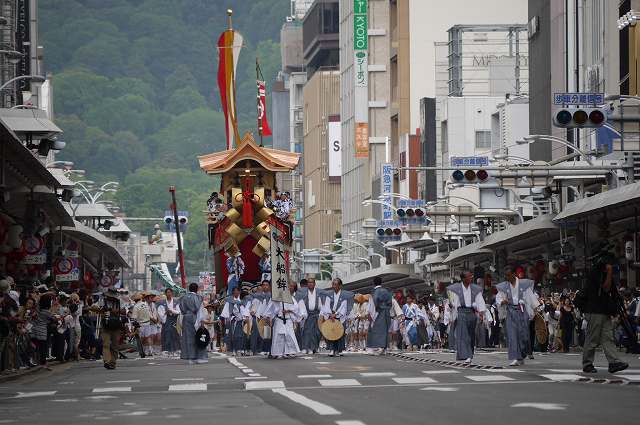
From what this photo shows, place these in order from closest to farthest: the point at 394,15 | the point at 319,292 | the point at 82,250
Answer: the point at 319,292 → the point at 82,250 → the point at 394,15

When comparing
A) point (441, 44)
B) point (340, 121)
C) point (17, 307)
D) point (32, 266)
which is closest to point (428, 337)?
point (32, 266)

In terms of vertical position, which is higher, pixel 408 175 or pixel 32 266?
pixel 408 175

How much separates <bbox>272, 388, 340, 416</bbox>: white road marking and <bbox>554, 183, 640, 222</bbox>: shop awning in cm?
1384

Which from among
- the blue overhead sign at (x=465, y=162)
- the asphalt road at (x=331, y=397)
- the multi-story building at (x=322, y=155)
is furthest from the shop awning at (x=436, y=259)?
the multi-story building at (x=322, y=155)

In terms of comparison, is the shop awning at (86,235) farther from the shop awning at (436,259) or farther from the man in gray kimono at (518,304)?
the man in gray kimono at (518,304)

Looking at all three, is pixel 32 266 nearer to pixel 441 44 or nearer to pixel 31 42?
pixel 31 42

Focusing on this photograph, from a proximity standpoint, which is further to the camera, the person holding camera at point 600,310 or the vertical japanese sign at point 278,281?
the vertical japanese sign at point 278,281

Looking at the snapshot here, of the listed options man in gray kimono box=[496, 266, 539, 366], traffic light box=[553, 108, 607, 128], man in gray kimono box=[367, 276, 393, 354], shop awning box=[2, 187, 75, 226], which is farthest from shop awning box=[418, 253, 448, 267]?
man in gray kimono box=[496, 266, 539, 366]

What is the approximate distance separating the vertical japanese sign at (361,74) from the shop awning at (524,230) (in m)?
65.2

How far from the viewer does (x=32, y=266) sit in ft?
130

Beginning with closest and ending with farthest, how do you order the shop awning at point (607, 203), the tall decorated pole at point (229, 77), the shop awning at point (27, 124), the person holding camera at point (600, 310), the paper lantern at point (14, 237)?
the person holding camera at point (600, 310), the shop awning at point (607, 203), the shop awning at point (27, 124), the paper lantern at point (14, 237), the tall decorated pole at point (229, 77)

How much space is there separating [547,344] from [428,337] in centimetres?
680

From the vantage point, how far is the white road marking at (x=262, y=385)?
19.5 meters

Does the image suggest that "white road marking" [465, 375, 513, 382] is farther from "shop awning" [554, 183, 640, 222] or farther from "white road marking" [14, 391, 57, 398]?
"shop awning" [554, 183, 640, 222]
